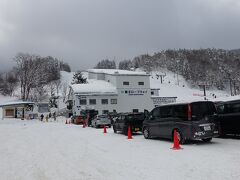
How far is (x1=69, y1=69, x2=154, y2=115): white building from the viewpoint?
53219mm

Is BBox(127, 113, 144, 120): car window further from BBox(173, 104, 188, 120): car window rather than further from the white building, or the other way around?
the white building

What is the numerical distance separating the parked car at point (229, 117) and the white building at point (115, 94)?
39846 mm

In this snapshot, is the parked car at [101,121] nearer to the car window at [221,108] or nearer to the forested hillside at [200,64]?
the car window at [221,108]

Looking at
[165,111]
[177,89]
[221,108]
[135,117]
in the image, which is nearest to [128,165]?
[165,111]

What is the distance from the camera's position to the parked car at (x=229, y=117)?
13.7m

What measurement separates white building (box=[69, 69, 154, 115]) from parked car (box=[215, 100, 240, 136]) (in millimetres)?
39846

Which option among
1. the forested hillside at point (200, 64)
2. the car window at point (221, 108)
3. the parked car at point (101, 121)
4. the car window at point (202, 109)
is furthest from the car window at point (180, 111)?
the forested hillside at point (200, 64)

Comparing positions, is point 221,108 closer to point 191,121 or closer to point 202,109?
point 202,109

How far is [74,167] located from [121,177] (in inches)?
78.5

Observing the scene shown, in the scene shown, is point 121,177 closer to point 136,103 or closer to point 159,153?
point 159,153

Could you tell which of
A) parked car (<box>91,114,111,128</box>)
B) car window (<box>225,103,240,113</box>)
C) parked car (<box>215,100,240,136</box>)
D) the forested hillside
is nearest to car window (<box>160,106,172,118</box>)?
parked car (<box>215,100,240,136</box>)

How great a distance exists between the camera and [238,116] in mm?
13523

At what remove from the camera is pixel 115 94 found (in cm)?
5575

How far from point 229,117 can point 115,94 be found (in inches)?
1663
